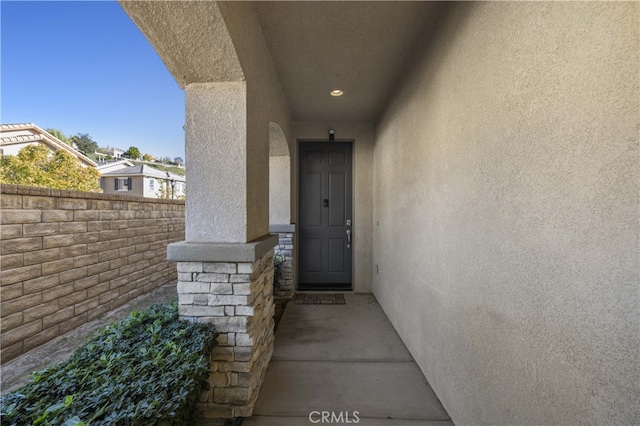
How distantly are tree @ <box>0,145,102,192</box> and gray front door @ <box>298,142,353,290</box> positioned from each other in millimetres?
5285

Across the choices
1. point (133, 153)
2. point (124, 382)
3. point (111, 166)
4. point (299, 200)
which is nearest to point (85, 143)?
point (133, 153)

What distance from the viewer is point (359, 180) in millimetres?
4297

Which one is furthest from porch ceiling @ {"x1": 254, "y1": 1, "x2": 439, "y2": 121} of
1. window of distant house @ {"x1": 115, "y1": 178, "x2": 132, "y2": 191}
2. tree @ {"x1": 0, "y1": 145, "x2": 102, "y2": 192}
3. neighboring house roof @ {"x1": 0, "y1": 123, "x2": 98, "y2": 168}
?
window of distant house @ {"x1": 115, "y1": 178, "x2": 132, "y2": 191}

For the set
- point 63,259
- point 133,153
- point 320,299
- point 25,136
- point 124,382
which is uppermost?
point 133,153

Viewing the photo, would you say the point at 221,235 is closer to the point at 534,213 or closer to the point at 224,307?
the point at 224,307

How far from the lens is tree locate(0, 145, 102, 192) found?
4.93 meters

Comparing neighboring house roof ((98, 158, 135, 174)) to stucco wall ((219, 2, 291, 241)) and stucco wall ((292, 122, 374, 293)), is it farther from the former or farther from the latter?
stucco wall ((219, 2, 291, 241))

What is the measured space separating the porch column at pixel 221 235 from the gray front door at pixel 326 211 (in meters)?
2.80

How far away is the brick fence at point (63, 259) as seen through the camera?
1885 mm

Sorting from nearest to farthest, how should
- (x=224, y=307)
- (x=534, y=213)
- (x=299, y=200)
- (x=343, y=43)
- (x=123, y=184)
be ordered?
(x=534, y=213) < (x=224, y=307) < (x=343, y=43) < (x=299, y=200) < (x=123, y=184)

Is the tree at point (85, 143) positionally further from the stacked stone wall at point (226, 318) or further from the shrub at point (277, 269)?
the stacked stone wall at point (226, 318)

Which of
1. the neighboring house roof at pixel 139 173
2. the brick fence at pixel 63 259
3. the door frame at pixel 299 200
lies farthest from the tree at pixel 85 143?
the door frame at pixel 299 200

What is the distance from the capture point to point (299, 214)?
4.50 meters

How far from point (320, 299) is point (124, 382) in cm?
308
